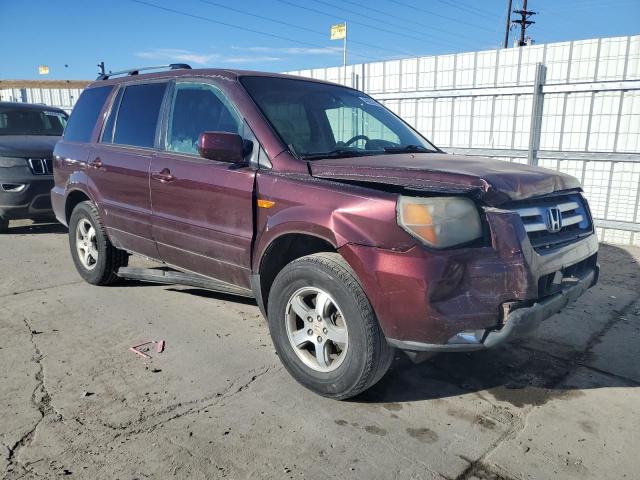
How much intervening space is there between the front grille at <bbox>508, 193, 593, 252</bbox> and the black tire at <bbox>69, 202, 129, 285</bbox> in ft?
12.1

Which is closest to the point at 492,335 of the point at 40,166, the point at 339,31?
the point at 40,166

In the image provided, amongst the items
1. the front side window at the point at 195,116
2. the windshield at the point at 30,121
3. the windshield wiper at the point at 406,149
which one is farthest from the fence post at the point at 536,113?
the windshield at the point at 30,121

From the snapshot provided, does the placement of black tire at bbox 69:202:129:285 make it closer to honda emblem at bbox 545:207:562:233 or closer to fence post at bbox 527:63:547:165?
honda emblem at bbox 545:207:562:233

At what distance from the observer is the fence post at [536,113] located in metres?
7.32

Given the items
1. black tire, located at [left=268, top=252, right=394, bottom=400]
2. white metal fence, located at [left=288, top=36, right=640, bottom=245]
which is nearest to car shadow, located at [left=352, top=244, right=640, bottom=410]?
black tire, located at [left=268, top=252, right=394, bottom=400]

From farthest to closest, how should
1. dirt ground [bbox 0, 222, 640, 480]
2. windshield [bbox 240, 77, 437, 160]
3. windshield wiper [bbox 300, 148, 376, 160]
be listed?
1. windshield [bbox 240, 77, 437, 160]
2. windshield wiper [bbox 300, 148, 376, 160]
3. dirt ground [bbox 0, 222, 640, 480]

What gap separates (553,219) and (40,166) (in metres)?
7.21

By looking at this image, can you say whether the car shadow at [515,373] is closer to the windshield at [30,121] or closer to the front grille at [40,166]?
the front grille at [40,166]

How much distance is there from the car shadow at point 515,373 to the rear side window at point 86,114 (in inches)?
145

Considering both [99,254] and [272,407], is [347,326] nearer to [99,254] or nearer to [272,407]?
[272,407]

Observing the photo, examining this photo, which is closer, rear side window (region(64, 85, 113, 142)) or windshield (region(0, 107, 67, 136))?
rear side window (region(64, 85, 113, 142))

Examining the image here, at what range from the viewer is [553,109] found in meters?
7.36

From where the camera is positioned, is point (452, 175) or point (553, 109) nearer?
point (452, 175)

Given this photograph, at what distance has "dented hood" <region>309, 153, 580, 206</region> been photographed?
259 cm
